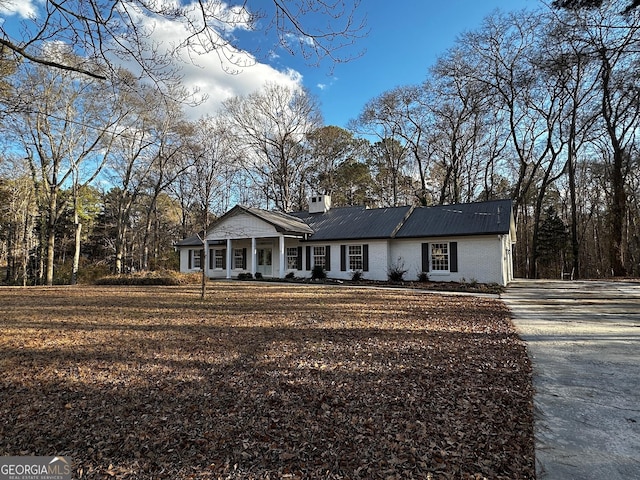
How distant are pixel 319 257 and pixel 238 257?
6.03 metres

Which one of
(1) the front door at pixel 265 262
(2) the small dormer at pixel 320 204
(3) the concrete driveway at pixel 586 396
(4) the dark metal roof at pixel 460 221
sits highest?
(2) the small dormer at pixel 320 204

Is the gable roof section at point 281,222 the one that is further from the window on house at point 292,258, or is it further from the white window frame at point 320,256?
the window on house at point 292,258

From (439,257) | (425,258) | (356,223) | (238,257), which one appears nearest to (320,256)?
(356,223)

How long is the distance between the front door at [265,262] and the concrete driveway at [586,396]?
1636cm

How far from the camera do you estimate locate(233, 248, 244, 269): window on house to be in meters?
22.8

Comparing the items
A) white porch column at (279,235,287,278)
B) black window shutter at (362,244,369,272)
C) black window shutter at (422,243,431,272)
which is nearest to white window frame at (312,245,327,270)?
white porch column at (279,235,287,278)

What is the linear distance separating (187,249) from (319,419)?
2330 cm

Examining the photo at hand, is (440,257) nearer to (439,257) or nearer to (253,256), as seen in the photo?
(439,257)

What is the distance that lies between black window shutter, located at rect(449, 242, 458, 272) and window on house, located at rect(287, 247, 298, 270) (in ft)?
27.8

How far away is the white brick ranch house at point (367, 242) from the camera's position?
15.9 meters

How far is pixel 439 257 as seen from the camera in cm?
1688

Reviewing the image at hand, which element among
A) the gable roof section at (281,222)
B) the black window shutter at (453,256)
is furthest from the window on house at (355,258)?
the black window shutter at (453,256)

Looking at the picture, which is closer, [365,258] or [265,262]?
[365,258]

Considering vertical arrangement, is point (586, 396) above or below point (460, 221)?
below
